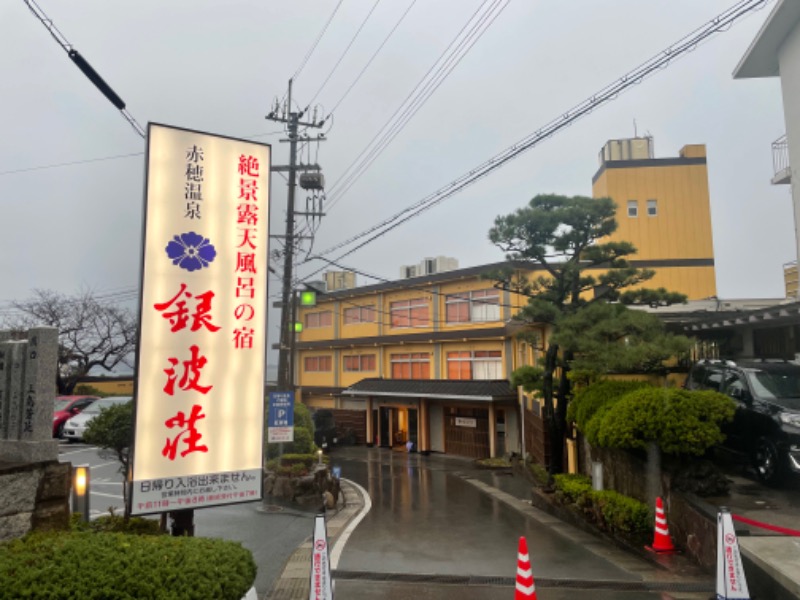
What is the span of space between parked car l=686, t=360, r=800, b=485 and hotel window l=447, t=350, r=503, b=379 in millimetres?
16698

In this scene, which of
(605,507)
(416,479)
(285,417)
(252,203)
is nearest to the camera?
(252,203)

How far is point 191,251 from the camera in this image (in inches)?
255

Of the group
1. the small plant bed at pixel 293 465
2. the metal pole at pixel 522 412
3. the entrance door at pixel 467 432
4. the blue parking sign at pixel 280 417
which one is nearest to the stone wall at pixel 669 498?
the blue parking sign at pixel 280 417

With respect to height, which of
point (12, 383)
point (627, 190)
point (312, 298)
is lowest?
point (12, 383)

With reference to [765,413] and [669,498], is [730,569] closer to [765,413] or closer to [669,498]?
[669,498]

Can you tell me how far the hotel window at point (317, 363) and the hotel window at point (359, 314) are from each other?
3.85 metres

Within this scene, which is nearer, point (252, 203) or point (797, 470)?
point (252, 203)

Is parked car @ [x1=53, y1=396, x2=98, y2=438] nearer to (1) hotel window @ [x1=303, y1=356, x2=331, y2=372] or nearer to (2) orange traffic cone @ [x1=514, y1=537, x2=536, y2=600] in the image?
(1) hotel window @ [x1=303, y1=356, x2=331, y2=372]

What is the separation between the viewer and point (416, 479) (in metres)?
21.6

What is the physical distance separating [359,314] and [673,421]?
2835cm

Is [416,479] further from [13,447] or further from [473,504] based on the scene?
[13,447]

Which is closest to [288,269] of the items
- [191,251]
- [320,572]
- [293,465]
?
[293,465]

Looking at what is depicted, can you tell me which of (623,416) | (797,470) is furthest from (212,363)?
(797,470)

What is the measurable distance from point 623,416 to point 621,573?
2.63 metres
